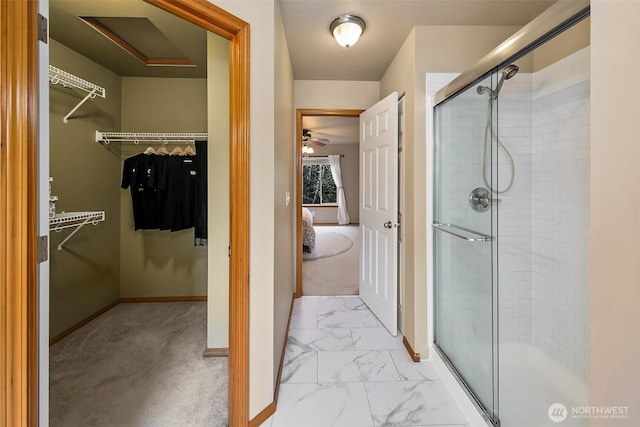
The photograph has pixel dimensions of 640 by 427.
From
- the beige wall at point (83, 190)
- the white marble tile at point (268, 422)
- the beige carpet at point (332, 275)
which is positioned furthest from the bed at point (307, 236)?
the white marble tile at point (268, 422)

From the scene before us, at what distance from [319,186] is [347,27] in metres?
7.28

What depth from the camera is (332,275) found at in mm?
3920

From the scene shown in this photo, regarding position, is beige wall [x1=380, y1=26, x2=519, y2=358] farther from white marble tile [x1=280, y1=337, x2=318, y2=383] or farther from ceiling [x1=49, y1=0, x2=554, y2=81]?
white marble tile [x1=280, y1=337, x2=318, y2=383]

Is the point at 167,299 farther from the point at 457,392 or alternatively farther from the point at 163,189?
the point at 457,392

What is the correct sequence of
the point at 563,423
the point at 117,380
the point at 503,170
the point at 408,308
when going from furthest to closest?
the point at 408,308 → the point at 503,170 → the point at 117,380 → the point at 563,423

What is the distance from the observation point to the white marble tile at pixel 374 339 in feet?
7.10

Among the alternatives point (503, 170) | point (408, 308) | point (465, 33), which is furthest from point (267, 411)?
point (465, 33)

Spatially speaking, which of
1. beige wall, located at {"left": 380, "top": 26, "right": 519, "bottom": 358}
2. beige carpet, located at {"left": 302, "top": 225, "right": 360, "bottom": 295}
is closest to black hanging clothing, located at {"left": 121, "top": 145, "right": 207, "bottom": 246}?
beige carpet, located at {"left": 302, "top": 225, "right": 360, "bottom": 295}

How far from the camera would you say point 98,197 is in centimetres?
263

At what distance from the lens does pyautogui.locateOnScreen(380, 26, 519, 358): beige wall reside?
1973 millimetres

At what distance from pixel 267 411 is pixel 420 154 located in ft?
6.26

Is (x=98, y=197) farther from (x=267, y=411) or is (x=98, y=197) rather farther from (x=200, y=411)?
(x=267, y=411)

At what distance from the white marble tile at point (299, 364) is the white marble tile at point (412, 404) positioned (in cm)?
39

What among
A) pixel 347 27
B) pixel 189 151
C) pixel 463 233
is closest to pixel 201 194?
pixel 189 151
